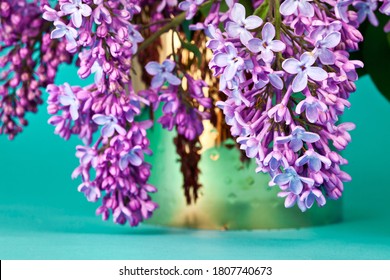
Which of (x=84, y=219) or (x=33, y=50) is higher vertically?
(x=33, y=50)

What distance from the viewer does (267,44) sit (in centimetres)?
113

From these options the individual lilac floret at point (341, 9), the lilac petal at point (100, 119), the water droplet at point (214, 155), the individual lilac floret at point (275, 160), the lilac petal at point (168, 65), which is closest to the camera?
the individual lilac floret at point (275, 160)

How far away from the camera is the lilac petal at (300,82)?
112 cm

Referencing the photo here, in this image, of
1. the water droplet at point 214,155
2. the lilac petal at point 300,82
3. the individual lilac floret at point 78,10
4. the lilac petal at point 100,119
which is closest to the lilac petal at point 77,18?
the individual lilac floret at point 78,10

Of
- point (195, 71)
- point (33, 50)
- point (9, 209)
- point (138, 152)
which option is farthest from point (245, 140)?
point (9, 209)

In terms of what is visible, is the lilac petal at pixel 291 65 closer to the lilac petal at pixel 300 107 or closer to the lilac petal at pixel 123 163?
the lilac petal at pixel 300 107

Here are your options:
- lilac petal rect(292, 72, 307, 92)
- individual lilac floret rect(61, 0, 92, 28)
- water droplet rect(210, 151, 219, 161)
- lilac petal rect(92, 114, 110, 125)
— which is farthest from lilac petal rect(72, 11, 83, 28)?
water droplet rect(210, 151, 219, 161)

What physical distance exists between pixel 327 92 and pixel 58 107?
379 millimetres

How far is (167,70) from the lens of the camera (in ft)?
4.66

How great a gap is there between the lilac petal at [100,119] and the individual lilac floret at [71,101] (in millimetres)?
40

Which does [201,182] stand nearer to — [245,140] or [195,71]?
[195,71]

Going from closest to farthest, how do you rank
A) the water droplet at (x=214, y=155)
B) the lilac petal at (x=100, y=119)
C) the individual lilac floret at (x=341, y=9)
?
the individual lilac floret at (x=341, y=9), the lilac petal at (x=100, y=119), the water droplet at (x=214, y=155)

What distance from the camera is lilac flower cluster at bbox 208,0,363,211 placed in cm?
112

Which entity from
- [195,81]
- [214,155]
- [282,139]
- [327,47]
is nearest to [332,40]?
[327,47]
